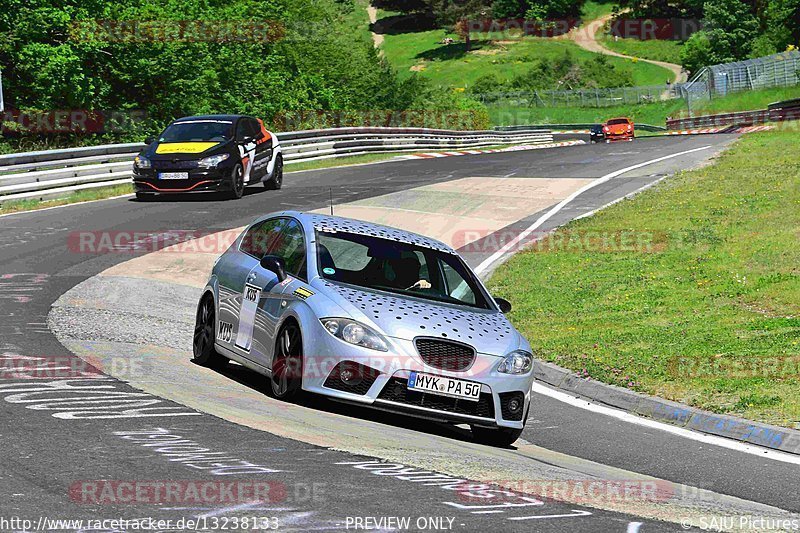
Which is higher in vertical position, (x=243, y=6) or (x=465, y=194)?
(x=243, y=6)

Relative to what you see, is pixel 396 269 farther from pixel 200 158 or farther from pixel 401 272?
pixel 200 158

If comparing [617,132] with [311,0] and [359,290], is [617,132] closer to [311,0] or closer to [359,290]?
[311,0]

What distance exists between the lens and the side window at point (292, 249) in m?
10.4

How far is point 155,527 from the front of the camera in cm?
561

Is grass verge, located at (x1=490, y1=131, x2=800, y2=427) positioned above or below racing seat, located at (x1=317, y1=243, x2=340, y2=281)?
below

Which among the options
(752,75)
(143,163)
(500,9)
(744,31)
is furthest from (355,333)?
(500,9)

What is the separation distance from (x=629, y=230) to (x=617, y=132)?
4082 centimetres

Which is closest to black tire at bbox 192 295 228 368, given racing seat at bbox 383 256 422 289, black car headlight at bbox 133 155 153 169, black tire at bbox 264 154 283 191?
racing seat at bbox 383 256 422 289

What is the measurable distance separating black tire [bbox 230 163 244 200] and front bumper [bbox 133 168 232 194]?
0.48 metres

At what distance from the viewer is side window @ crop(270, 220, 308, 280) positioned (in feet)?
34.0

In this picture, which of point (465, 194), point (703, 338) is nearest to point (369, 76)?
point (465, 194)

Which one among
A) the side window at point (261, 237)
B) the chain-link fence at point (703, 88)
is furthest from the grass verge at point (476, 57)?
the side window at point (261, 237)

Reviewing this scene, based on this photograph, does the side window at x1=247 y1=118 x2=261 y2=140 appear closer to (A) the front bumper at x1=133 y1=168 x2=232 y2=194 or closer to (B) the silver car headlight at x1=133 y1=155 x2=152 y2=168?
(A) the front bumper at x1=133 y1=168 x2=232 y2=194

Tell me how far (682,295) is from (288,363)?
27.2 ft
